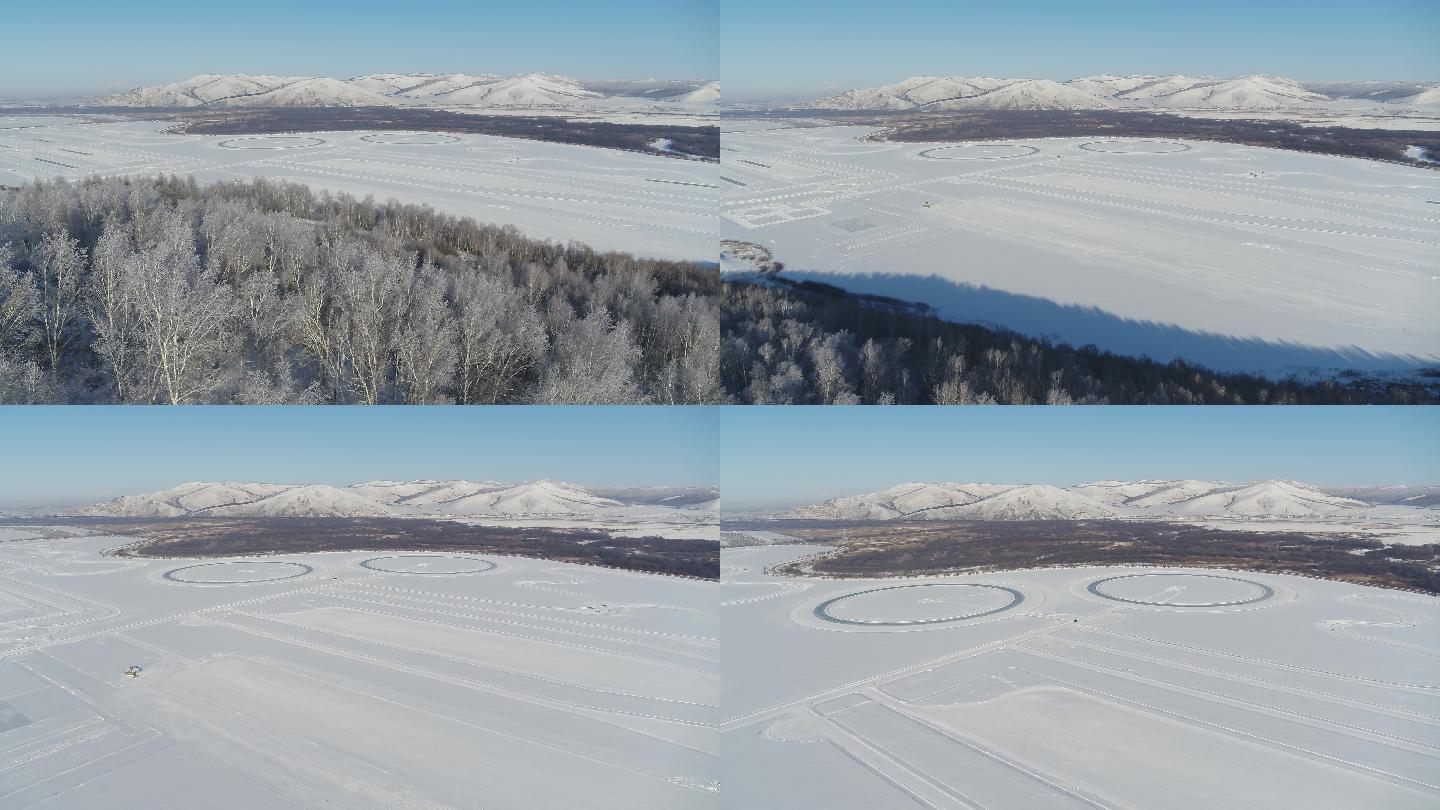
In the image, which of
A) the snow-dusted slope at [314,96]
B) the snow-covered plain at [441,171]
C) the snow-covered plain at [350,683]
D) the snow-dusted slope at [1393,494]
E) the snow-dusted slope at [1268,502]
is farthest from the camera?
the snow-dusted slope at [314,96]

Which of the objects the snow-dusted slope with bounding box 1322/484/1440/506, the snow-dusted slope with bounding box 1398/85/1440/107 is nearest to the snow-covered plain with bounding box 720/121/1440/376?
the snow-dusted slope with bounding box 1322/484/1440/506

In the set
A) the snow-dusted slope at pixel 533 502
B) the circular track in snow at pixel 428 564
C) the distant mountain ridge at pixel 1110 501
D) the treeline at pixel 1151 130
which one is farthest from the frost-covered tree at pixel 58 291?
the treeline at pixel 1151 130

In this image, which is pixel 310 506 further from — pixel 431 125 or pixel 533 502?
pixel 431 125

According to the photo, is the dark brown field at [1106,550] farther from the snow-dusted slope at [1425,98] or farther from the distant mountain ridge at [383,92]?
the snow-dusted slope at [1425,98]

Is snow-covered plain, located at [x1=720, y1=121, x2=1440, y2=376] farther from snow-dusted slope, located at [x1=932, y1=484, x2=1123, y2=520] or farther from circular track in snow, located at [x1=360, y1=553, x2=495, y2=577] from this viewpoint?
circular track in snow, located at [x1=360, y1=553, x2=495, y2=577]

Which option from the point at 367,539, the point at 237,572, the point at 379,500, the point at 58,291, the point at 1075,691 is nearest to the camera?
the point at 58,291

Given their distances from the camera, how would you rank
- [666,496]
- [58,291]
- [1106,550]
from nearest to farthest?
[58,291], [666,496], [1106,550]

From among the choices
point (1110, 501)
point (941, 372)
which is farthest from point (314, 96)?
point (1110, 501)
